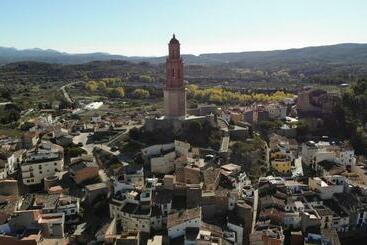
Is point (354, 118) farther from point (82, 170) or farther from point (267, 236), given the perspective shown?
point (82, 170)

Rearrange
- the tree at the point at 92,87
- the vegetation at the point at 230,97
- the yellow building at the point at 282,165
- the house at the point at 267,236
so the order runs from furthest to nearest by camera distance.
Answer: the tree at the point at 92,87
the vegetation at the point at 230,97
the yellow building at the point at 282,165
the house at the point at 267,236

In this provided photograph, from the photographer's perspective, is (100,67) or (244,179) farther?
(100,67)

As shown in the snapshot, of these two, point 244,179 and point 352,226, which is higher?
point 244,179

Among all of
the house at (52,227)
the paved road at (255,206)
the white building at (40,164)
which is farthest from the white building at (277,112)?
the house at (52,227)

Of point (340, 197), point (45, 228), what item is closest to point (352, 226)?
point (340, 197)

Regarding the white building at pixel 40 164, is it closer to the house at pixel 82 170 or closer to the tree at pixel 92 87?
the house at pixel 82 170

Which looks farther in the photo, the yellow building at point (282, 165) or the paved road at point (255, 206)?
the yellow building at point (282, 165)

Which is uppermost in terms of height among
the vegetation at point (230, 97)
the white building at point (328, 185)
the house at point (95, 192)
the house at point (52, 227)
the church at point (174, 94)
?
the church at point (174, 94)

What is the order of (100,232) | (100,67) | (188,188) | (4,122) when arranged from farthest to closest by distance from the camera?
(100,67)
(4,122)
(188,188)
(100,232)

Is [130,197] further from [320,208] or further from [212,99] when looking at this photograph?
[212,99]
